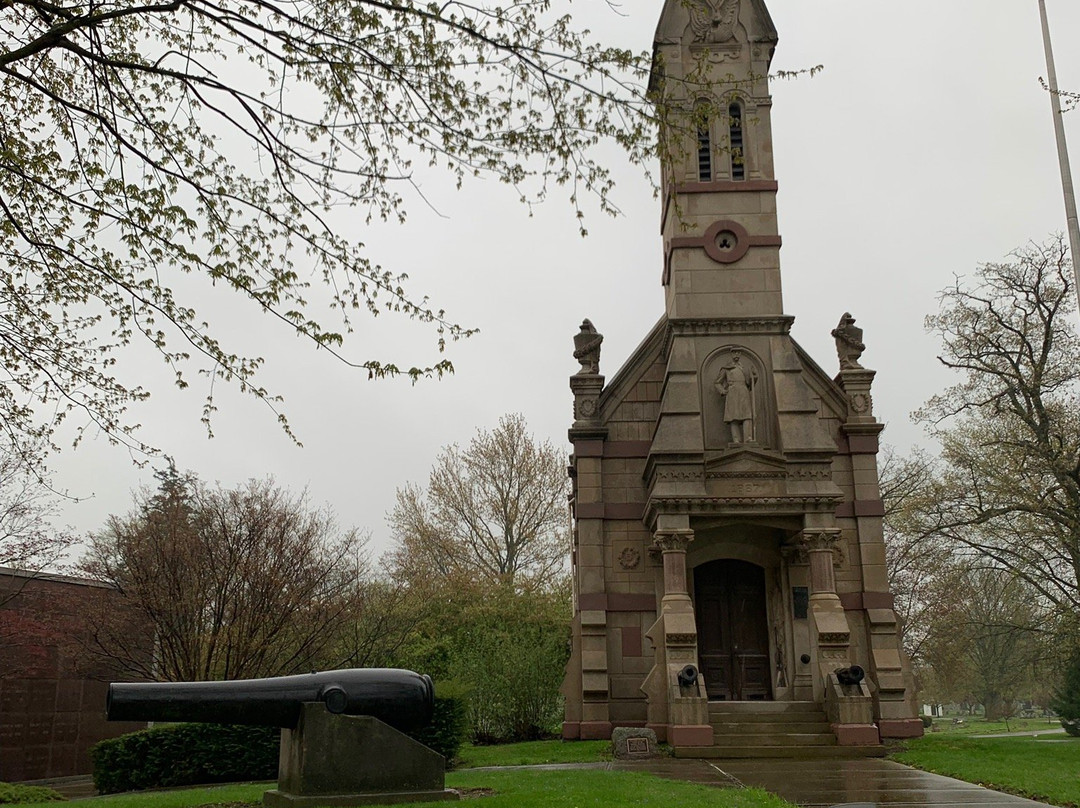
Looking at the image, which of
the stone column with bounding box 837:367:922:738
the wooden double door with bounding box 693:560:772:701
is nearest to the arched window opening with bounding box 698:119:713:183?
the stone column with bounding box 837:367:922:738

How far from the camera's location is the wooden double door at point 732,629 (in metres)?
21.9

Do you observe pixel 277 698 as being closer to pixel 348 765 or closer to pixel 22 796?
pixel 348 765

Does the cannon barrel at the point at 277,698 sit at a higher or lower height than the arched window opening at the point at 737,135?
lower

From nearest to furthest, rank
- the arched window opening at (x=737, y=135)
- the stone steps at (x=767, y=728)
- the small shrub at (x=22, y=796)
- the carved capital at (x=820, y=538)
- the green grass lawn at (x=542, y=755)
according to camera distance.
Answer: the small shrub at (x=22, y=796) → the green grass lawn at (x=542, y=755) → the stone steps at (x=767, y=728) → the carved capital at (x=820, y=538) → the arched window opening at (x=737, y=135)

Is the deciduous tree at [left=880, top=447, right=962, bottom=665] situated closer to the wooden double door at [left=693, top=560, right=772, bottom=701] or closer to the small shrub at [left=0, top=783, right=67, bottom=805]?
the wooden double door at [left=693, top=560, right=772, bottom=701]

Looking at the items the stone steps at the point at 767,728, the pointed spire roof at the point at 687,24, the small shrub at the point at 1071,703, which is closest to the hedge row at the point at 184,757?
the stone steps at the point at 767,728

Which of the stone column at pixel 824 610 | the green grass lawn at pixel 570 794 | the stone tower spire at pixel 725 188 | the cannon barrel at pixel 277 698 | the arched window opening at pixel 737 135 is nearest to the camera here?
the cannon barrel at pixel 277 698

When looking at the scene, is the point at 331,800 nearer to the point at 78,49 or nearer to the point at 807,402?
the point at 78,49

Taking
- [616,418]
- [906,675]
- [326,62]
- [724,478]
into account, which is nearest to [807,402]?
[724,478]

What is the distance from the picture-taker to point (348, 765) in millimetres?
9664

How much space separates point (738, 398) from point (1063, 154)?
769 cm

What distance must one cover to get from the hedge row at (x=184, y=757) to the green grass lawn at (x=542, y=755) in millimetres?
1077

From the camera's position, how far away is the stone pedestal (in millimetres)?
9539

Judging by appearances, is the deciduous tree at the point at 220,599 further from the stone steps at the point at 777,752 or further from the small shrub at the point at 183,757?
the stone steps at the point at 777,752
